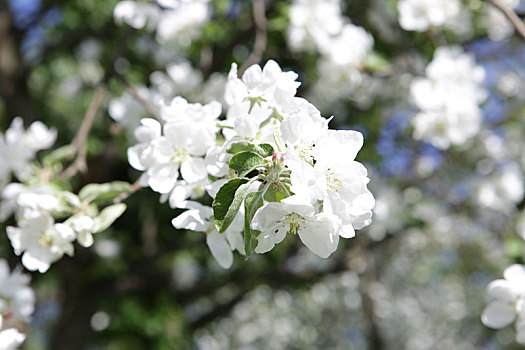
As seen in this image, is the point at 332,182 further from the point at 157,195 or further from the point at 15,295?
the point at 157,195

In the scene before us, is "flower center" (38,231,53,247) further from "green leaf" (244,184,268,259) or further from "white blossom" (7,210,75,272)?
"green leaf" (244,184,268,259)

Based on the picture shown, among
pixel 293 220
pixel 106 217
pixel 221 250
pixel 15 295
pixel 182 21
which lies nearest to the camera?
pixel 293 220

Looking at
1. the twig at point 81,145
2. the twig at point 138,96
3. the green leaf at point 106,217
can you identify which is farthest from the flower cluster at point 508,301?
the twig at point 81,145

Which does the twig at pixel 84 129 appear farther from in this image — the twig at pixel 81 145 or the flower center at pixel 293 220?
the flower center at pixel 293 220

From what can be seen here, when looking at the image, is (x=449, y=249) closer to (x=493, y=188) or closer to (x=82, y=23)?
(x=493, y=188)

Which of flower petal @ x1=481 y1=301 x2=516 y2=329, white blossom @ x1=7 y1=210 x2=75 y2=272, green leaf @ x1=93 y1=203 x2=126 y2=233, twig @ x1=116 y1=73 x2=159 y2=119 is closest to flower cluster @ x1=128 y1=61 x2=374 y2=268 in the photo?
green leaf @ x1=93 y1=203 x2=126 y2=233

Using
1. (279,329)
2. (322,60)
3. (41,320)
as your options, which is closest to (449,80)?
(322,60)

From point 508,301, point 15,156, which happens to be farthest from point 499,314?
point 15,156
